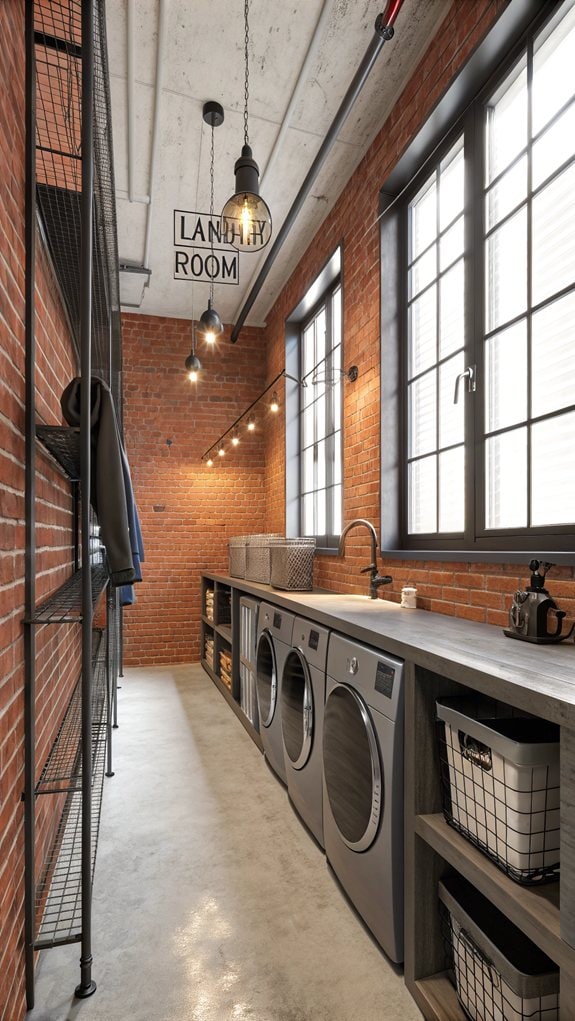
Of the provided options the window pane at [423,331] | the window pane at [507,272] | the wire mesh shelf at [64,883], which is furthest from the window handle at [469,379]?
the wire mesh shelf at [64,883]

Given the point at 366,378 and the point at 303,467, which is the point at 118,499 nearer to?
the point at 366,378

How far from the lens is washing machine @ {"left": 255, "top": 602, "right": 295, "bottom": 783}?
2668mm

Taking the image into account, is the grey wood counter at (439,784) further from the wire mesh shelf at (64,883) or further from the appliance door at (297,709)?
the wire mesh shelf at (64,883)

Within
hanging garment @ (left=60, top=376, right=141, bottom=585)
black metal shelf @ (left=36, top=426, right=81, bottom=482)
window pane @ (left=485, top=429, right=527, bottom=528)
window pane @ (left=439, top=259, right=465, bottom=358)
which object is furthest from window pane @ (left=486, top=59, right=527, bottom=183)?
black metal shelf @ (left=36, top=426, right=81, bottom=482)

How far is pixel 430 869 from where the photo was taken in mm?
1443

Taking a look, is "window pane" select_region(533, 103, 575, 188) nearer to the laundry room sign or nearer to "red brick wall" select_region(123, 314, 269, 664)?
the laundry room sign

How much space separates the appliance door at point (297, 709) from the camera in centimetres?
222

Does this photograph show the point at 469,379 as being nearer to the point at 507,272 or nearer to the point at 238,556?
the point at 507,272

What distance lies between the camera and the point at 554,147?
1877 mm

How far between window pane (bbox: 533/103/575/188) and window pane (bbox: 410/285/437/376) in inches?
30.4

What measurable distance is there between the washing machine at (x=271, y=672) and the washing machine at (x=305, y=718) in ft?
0.33

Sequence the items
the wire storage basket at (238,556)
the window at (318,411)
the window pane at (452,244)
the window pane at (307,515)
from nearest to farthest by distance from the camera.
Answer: the window pane at (452,244) → the window at (318,411) → the wire storage basket at (238,556) → the window pane at (307,515)

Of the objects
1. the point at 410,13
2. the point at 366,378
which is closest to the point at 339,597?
the point at 366,378

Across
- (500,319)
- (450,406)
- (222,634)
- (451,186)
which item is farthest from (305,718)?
(451,186)
